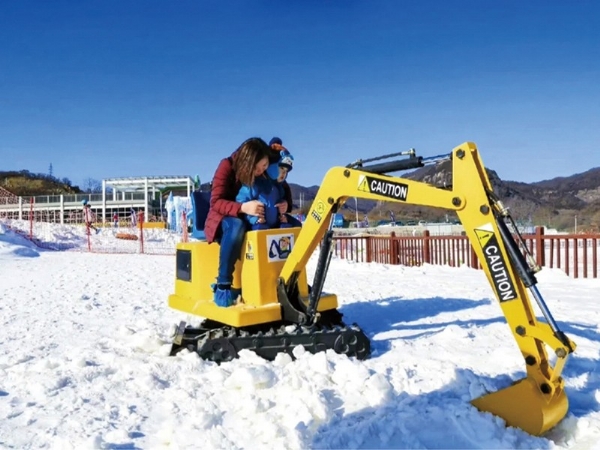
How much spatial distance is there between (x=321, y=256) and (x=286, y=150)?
4.03ft

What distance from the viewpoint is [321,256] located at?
4004mm

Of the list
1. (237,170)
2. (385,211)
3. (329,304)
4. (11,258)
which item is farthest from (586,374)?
(385,211)

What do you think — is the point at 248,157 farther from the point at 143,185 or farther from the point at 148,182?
the point at 143,185

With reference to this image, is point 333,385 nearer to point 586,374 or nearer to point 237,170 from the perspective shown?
point 586,374

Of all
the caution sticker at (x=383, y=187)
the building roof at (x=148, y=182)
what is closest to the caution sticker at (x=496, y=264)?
the caution sticker at (x=383, y=187)

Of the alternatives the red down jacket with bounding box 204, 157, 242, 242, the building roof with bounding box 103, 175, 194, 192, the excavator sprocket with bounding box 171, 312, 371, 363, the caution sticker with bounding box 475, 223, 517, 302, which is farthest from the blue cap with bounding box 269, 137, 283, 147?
the building roof with bounding box 103, 175, 194, 192

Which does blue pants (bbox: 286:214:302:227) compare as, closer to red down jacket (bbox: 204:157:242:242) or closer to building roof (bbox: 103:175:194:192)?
red down jacket (bbox: 204:157:242:242)

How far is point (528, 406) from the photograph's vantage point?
2.49 m

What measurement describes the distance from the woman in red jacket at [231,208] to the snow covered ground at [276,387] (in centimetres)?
72

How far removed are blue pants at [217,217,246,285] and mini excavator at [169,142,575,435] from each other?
80 mm

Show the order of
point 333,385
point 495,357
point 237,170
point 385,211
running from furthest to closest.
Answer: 1. point 385,211
2. point 237,170
3. point 495,357
4. point 333,385

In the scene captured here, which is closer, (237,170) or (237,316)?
(237,316)

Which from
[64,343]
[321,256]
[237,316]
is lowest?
[64,343]

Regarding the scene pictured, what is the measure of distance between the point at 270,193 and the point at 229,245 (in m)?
0.69
